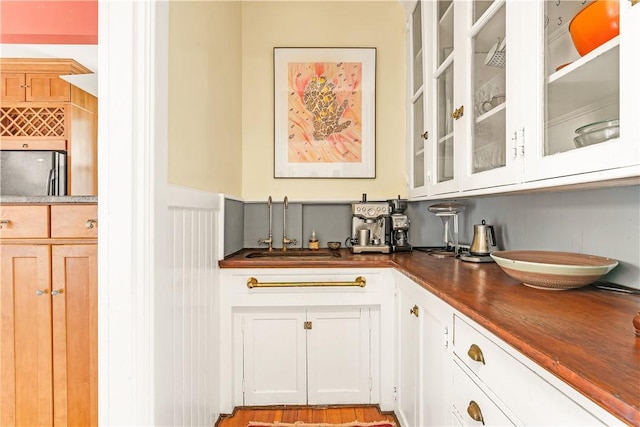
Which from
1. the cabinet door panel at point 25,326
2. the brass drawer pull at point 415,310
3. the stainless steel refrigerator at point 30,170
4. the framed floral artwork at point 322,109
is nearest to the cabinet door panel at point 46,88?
the stainless steel refrigerator at point 30,170

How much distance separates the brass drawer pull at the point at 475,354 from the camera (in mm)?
855

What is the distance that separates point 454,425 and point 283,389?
3.70 feet

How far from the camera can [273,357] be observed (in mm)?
1909

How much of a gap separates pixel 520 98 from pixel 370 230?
131 cm

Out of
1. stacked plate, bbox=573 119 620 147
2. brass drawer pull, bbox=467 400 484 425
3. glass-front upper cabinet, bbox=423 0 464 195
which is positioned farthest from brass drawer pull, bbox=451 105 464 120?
brass drawer pull, bbox=467 400 484 425

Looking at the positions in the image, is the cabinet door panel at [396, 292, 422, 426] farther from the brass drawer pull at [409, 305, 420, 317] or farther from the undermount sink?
the undermount sink

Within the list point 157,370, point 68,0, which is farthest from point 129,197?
point 68,0

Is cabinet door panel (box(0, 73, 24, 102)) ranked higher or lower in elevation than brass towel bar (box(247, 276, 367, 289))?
higher

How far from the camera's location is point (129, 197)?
1.00m

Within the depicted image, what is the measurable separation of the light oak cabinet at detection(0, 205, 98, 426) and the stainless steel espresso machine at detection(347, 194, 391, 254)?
1409mm

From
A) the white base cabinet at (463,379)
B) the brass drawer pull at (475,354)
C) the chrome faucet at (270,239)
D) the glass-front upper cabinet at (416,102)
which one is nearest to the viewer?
the white base cabinet at (463,379)

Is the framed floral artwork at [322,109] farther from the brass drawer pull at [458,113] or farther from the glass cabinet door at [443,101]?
the brass drawer pull at [458,113]

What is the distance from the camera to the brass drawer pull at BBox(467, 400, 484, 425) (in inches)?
33.7

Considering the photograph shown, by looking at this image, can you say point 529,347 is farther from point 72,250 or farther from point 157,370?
point 72,250
